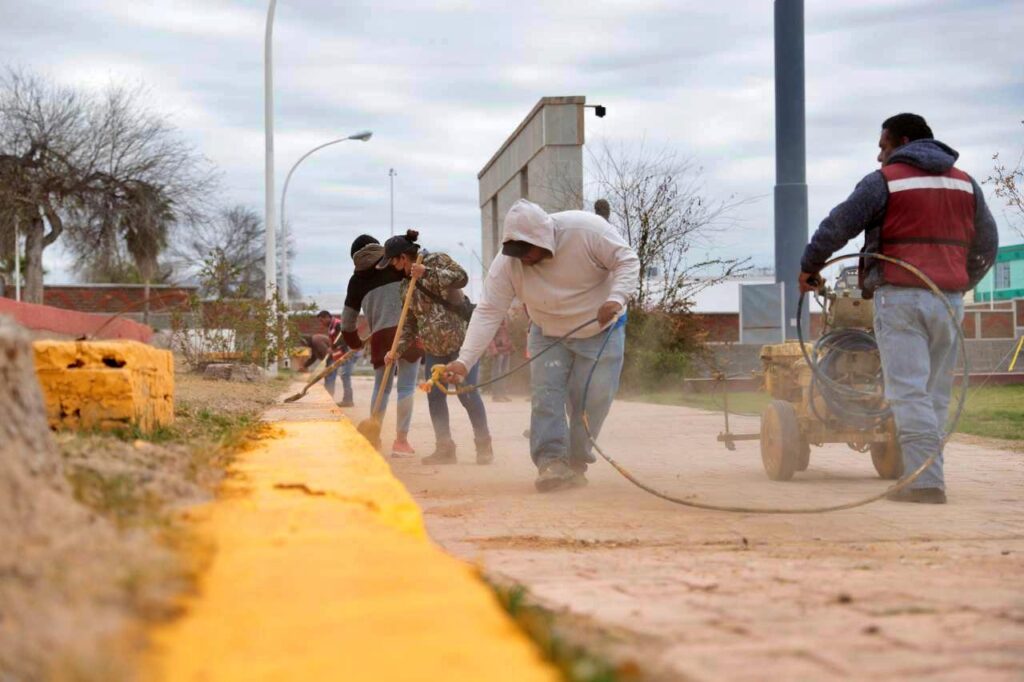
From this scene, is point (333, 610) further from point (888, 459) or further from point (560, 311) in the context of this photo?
point (888, 459)

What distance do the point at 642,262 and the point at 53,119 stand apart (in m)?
18.6

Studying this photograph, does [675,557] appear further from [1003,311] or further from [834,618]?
[1003,311]

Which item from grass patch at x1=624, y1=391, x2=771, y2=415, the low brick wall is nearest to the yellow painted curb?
the low brick wall

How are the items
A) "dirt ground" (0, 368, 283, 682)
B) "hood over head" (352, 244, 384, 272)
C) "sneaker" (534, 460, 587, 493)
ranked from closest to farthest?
1. "dirt ground" (0, 368, 283, 682)
2. "sneaker" (534, 460, 587, 493)
3. "hood over head" (352, 244, 384, 272)

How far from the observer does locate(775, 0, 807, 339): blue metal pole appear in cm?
1959

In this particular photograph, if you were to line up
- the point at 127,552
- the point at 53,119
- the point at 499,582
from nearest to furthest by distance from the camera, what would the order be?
the point at 127,552 < the point at 499,582 < the point at 53,119

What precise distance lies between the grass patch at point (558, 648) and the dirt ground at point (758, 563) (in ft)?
0.19

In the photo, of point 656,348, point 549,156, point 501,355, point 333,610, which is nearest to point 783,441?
point 333,610

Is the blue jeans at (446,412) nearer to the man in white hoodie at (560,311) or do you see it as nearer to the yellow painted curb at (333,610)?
the man in white hoodie at (560,311)

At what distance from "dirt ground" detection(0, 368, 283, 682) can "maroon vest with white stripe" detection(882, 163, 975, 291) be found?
410 centimetres

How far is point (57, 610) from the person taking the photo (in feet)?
8.43

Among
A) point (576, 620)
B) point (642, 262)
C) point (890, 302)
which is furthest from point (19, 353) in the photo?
point (642, 262)

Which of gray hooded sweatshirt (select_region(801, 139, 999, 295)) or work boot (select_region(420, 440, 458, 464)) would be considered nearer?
gray hooded sweatshirt (select_region(801, 139, 999, 295))

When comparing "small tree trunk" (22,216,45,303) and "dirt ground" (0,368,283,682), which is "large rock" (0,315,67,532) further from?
"small tree trunk" (22,216,45,303)
